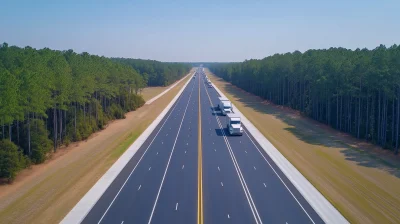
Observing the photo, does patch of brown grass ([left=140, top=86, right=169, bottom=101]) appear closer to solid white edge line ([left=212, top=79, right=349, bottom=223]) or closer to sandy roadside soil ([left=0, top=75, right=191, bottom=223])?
sandy roadside soil ([left=0, top=75, right=191, bottom=223])

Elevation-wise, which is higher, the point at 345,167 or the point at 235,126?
the point at 235,126

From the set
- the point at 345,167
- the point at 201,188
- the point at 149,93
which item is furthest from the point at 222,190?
the point at 149,93

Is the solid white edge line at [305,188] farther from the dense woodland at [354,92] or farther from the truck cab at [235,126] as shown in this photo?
the dense woodland at [354,92]

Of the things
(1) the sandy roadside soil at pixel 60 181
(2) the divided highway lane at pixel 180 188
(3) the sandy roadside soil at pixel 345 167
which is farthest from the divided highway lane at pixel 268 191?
(1) the sandy roadside soil at pixel 60 181

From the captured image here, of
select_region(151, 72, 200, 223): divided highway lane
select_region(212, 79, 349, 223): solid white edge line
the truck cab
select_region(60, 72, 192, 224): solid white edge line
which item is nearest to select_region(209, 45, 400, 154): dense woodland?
select_region(212, 79, 349, 223): solid white edge line

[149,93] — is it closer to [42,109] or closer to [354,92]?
Result: [354,92]

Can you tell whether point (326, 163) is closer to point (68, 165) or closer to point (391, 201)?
point (391, 201)
